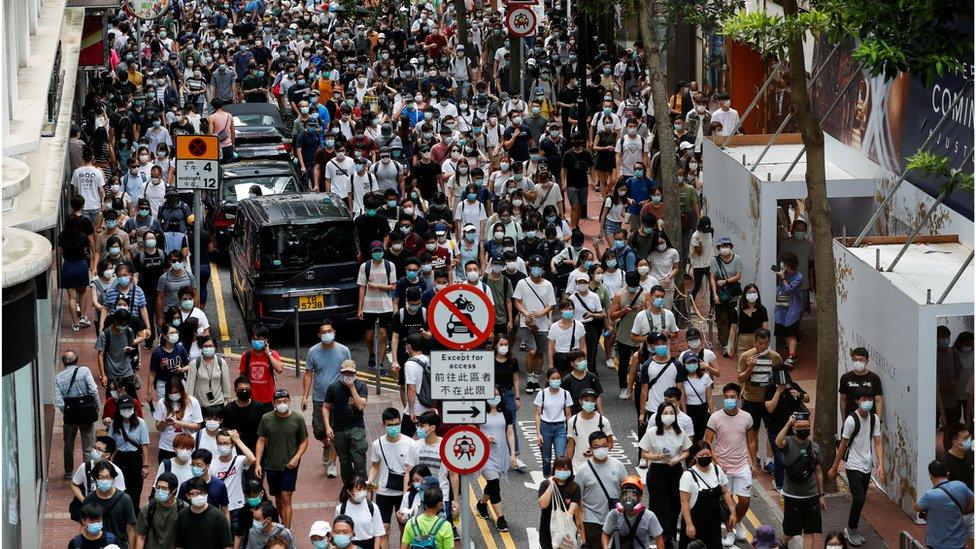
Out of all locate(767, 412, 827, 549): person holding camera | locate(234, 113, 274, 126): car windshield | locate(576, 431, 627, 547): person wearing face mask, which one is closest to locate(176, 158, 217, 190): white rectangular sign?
locate(576, 431, 627, 547): person wearing face mask

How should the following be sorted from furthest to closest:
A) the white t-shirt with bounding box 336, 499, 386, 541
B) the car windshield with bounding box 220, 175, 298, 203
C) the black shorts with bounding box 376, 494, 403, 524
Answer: the car windshield with bounding box 220, 175, 298, 203 → the black shorts with bounding box 376, 494, 403, 524 → the white t-shirt with bounding box 336, 499, 386, 541

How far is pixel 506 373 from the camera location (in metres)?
18.7

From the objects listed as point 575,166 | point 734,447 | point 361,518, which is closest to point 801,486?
point 734,447

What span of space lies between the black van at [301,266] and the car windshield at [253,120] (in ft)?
38.7

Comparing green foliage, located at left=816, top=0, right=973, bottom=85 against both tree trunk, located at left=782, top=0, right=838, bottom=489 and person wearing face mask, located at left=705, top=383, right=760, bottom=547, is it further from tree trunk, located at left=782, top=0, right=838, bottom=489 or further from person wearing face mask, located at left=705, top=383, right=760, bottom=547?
person wearing face mask, located at left=705, top=383, right=760, bottom=547

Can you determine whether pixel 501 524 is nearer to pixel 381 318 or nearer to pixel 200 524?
pixel 200 524

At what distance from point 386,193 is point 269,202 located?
2510 mm

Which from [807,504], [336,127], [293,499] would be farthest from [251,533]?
[336,127]

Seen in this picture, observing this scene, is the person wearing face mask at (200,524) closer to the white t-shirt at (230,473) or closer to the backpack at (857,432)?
the white t-shirt at (230,473)

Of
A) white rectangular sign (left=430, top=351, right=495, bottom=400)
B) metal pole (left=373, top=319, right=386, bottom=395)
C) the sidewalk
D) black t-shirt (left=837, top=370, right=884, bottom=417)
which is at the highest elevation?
white rectangular sign (left=430, top=351, right=495, bottom=400)

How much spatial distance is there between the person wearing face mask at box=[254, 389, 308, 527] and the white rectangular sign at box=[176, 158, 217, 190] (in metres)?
6.81

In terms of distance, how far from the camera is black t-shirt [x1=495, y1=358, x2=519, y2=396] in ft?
61.0

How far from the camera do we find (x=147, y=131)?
3266 cm

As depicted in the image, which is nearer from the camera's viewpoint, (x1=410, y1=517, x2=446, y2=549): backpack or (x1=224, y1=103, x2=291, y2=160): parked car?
(x1=410, y1=517, x2=446, y2=549): backpack
